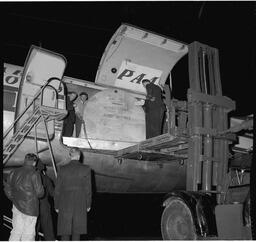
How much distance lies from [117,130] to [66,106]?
1.54 metres

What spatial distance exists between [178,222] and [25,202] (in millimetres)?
2818

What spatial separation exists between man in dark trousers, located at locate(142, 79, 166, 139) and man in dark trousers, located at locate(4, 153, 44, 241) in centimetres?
369

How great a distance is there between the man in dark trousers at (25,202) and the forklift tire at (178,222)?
2.43 metres

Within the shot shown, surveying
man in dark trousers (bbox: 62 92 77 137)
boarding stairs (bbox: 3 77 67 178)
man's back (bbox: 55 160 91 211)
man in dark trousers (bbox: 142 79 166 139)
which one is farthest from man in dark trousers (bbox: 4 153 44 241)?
man in dark trousers (bbox: 142 79 166 139)

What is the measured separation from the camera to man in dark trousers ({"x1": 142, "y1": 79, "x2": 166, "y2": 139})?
29.6 ft

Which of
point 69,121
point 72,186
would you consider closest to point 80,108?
point 69,121

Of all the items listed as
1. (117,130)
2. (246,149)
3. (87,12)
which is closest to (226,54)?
(87,12)

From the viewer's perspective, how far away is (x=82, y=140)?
8547 mm

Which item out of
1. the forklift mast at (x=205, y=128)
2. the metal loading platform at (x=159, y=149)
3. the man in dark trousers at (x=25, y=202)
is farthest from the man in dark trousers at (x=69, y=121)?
the forklift mast at (x=205, y=128)

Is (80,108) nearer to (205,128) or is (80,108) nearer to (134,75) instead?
(134,75)

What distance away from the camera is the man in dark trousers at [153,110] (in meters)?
9.02

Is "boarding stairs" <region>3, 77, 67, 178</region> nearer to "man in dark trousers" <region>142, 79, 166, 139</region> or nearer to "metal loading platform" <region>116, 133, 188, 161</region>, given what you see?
"metal loading platform" <region>116, 133, 188, 161</region>

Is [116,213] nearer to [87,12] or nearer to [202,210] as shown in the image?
[87,12]

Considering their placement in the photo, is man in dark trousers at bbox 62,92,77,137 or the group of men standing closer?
the group of men standing
